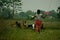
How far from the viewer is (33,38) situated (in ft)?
7.45

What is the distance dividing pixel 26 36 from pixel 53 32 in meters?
0.41

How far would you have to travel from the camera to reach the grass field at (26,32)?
89.7 inches

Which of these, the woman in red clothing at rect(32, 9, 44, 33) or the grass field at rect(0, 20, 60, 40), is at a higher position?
the woman in red clothing at rect(32, 9, 44, 33)

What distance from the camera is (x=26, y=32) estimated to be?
230cm

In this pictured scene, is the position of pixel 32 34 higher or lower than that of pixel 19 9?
lower

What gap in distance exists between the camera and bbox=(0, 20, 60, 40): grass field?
2.28m

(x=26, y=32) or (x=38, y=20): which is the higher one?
(x=38, y=20)

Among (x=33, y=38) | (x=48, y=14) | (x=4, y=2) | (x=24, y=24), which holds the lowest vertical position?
(x=33, y=38)

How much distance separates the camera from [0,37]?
90.0 inches

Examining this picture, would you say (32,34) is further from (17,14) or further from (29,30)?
(17,14)

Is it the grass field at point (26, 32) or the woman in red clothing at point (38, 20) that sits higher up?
the woman in red clothing at point (38, 20)

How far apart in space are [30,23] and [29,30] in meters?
0.11

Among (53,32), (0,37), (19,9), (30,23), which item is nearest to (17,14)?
(19,9)

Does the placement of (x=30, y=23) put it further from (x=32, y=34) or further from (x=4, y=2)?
(x=4, y=2)
